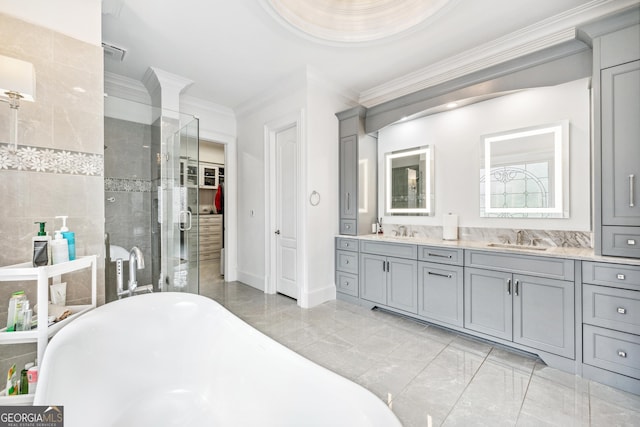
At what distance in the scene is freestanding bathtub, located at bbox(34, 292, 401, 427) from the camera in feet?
3.43

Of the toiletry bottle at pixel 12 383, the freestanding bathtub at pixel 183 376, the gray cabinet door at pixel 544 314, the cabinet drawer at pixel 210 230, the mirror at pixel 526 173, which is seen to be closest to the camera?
the freestanding bathtub at pixel 183 376

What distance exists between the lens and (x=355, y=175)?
3463mm

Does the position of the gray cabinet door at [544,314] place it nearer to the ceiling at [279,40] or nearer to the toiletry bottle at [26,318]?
the ceiling at [279,40]

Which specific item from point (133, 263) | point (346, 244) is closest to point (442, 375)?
point (346, 244)

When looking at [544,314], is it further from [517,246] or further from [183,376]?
[183,376]

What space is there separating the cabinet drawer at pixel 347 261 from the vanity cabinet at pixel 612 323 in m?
2.05

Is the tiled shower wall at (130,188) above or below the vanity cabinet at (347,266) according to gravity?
above

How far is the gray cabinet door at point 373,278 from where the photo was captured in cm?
307

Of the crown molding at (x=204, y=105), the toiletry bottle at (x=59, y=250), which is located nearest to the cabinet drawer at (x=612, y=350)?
the toiletry bottle at (x=59, y=250)

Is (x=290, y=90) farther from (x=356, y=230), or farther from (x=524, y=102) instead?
(x=524, y=102)

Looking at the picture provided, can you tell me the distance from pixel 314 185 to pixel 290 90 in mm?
1258

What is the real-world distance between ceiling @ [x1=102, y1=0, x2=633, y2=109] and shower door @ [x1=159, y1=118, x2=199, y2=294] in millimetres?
786

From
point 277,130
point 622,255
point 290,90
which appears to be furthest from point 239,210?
point 622,255

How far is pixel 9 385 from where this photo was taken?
1.38 m
